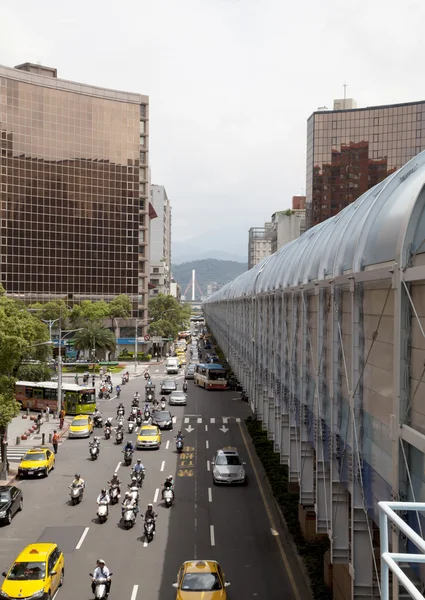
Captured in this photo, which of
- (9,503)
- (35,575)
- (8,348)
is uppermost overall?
(8,348)

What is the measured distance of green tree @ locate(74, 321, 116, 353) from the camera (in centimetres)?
7762

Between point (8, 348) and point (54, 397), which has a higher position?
point (8, 348)

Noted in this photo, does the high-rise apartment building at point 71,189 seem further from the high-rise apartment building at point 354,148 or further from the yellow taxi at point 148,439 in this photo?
the yellow taxi at point 148,439

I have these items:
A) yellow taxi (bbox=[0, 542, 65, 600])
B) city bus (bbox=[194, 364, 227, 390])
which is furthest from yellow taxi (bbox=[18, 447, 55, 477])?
city bus (bbox=[194, 364, 227, 390])

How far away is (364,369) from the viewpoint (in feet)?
34.9

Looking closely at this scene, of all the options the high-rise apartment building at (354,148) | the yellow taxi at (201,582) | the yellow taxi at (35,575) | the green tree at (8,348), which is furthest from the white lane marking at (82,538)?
the high-rise apartment building at (354,148)

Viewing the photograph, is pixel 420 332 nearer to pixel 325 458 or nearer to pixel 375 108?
pixel 325 458

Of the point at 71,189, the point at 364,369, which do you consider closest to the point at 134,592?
the point at 364,369

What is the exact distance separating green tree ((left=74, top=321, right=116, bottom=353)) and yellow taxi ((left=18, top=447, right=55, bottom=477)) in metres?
46.3

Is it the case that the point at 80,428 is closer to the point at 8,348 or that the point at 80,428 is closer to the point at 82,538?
the point at 8,348

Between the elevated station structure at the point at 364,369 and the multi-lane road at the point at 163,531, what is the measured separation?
10.5 ft

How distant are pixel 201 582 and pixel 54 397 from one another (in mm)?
35638

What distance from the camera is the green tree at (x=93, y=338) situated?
7762 centimetres

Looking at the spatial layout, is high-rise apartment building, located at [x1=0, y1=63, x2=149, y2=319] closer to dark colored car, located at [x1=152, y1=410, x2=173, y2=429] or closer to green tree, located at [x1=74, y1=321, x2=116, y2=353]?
green tree, located at [x1=74, y1=321, x2=116, y2=353]
